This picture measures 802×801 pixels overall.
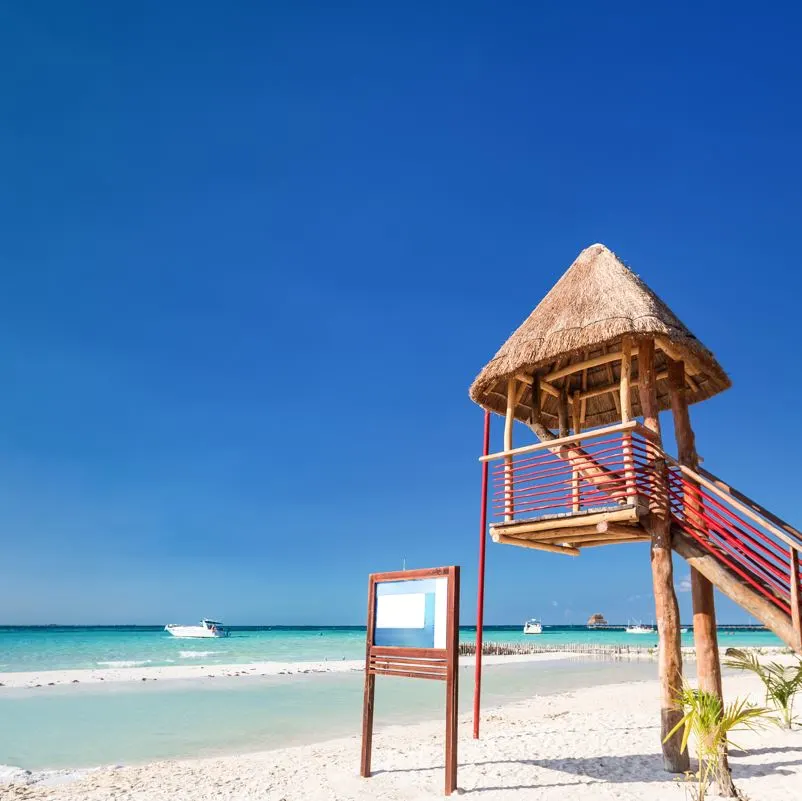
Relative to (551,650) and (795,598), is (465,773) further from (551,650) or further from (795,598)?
(551,650)

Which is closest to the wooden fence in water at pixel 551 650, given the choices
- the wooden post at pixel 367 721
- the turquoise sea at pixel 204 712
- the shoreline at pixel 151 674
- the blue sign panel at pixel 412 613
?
the shoreline at pixel 151 674

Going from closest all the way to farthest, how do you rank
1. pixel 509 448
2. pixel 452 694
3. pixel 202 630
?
pixel 452 694 < pixel 509 448 < pixel 202 630

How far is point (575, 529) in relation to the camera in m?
9.55

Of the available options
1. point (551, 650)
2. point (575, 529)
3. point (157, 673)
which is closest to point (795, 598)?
point (575, 529)

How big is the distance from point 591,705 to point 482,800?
12.0 m

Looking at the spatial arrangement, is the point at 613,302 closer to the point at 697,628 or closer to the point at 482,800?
the point at 697,628

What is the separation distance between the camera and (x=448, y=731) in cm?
762

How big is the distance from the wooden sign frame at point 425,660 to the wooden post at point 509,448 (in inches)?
79.0

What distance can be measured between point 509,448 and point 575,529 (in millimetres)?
1662

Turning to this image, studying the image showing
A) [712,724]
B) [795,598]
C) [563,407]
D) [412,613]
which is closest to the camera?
[795,598]

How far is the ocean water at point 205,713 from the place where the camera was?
41.3 ft

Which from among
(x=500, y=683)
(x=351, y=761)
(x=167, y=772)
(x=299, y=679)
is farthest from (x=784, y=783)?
(x=299, y=679)

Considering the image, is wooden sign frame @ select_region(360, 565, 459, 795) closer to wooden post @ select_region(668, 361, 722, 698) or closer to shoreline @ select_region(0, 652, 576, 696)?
wooden post @ select_region(668, 361, 722, 698)

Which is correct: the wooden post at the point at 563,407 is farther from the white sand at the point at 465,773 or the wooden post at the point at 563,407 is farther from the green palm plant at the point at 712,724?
the green palm plant at the point at 712,724
